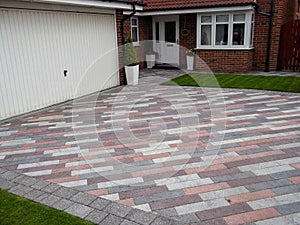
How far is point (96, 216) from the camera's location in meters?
2.56

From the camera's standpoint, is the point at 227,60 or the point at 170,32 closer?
the point at 227,60

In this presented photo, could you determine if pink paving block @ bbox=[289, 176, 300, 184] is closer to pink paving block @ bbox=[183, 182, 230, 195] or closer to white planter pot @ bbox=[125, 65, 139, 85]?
pink paving block @ bbox=[183, 182, 230, 195]

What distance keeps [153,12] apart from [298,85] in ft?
21.6

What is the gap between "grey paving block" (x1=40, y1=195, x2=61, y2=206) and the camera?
2768 millimetres

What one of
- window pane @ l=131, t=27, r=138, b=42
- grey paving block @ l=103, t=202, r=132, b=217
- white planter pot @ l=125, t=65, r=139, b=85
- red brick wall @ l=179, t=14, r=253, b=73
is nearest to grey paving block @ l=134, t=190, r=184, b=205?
grey paving block @ l=103, t=202, r=132, b=217

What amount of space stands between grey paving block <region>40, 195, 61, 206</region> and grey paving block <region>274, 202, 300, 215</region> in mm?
2165

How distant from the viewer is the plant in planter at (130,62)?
8.64 m

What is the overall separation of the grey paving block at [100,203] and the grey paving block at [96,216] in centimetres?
8

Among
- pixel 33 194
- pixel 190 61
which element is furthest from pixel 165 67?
pixel 33 194

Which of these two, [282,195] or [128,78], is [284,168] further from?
[128,78]

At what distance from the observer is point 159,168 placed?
349 cm

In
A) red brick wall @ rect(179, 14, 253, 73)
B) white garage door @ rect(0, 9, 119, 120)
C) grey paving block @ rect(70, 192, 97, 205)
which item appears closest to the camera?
grey paving block @ rect(70, 192, 97, 205)

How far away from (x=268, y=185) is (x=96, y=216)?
185 centimetres

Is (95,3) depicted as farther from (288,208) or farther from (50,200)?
(288,208)
